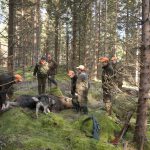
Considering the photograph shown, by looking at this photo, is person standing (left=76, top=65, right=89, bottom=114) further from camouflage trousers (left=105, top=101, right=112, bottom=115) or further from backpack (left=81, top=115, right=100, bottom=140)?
backpack (left=81, top=115, right=100, bottom=140)

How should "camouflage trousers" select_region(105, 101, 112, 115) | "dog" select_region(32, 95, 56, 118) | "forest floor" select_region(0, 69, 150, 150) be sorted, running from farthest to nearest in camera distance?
"camouflage trousers" select_region(105, 101, 112, 115) < "dog" select_region(32, 95, 56, 118) < "forest floor" select_region(0, 69, 150, 150)

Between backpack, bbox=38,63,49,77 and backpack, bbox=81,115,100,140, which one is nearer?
backpack, bbox=81,115,100,140

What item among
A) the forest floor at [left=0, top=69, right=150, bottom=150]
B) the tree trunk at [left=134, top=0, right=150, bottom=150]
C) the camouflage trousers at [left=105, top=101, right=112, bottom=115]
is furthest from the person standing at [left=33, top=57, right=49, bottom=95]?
the tree trunk at [left=134, top=0, right=150, bottom=150]

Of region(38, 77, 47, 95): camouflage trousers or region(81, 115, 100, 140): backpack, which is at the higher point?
region(38, 77, 47, 95): camouflage trousers

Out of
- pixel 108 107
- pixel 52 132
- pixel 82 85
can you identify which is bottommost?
pixel 52 132

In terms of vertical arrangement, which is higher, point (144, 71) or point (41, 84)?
point (144, 71)

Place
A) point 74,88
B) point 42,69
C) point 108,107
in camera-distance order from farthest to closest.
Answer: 1. point 42,69
2. point 74,88
3. point 108,107

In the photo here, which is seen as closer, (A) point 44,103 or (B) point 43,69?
(A) point 44,103

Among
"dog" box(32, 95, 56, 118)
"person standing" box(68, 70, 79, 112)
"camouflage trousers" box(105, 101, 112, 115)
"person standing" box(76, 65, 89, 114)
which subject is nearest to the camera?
"dog" box(32, 95, 56, 118)

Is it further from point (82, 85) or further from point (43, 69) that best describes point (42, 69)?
point (82, 85)

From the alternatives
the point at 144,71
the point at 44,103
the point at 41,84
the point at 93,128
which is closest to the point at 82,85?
the point at 44,103

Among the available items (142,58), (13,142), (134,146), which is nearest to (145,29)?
(142,58)

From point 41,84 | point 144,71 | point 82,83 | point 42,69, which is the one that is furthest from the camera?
point 41,84

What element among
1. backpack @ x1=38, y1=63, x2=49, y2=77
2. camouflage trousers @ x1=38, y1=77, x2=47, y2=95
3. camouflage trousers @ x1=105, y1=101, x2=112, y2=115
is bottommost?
camouflage trousers @ x1=105, y1=101, x2=112, y2=115
